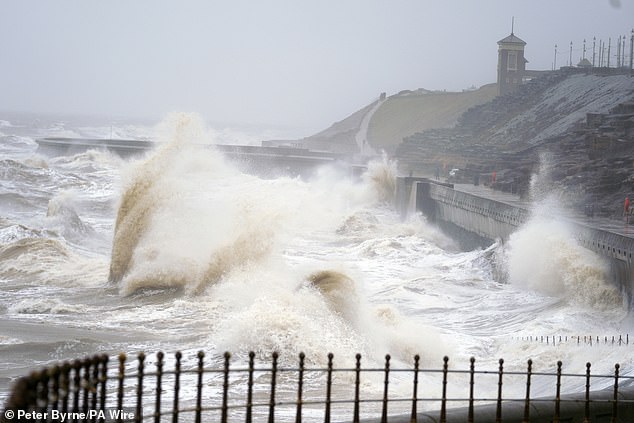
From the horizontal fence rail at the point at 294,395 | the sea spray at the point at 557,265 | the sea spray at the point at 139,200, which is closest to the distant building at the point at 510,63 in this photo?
the sea spray at the point at 557,265

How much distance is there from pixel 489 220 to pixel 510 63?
44769mm

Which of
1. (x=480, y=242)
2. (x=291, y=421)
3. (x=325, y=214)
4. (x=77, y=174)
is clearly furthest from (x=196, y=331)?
(x=77, y=174)

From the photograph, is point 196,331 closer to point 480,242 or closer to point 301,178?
point 480,242

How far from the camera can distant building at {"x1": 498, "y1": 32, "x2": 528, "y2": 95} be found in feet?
223

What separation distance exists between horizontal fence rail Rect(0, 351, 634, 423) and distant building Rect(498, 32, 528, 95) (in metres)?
59.3

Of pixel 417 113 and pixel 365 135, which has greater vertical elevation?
pixel 417 113

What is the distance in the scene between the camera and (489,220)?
25562 millimetres

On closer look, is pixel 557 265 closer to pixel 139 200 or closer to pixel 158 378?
pixel 139 200

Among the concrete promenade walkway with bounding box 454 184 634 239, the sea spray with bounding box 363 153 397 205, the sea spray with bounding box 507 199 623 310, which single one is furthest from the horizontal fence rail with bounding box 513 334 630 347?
the sea spray with bounding box 363 153 397 205

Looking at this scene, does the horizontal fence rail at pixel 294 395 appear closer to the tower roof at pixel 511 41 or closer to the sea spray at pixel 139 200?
the sea spray at pixel 139 200

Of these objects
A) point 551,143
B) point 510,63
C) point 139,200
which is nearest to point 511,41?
point 510,63

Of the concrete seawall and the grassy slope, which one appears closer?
the concrete seawall

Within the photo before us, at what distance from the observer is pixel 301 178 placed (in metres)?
49.0

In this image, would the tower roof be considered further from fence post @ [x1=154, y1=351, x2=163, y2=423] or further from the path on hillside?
fence post @ [x1=154, y1=351, x2=163, y2=423]
